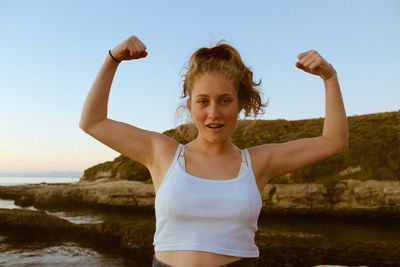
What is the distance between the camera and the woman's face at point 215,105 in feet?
6.98

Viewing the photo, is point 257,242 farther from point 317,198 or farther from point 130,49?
point 130,49

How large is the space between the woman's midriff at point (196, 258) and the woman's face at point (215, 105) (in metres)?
0.60

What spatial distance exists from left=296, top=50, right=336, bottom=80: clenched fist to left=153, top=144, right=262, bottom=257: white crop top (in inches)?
28.8

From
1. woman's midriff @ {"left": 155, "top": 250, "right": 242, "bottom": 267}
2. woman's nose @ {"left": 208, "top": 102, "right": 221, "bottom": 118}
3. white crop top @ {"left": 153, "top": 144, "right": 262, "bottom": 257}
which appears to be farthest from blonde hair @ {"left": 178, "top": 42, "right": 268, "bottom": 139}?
woman's midriff @ {"left": 155, "top": 250, "right": 242, "bottom": 267}

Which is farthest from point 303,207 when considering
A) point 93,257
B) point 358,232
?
point 93,257

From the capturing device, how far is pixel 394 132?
25219mm

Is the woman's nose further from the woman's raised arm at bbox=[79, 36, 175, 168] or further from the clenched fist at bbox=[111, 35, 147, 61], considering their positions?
the clenched fist at bbox=[111, 35, 147, 61]

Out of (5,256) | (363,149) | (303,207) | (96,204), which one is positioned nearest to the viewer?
(5,256)

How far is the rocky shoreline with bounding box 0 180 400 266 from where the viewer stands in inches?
418

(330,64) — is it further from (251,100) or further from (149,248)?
(149,248)

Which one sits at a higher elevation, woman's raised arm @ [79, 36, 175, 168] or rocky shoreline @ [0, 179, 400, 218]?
woman's raised arm @ [79, 36, 175, 168]

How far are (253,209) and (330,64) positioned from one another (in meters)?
0.91

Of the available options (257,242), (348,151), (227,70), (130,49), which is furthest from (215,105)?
(348,151)

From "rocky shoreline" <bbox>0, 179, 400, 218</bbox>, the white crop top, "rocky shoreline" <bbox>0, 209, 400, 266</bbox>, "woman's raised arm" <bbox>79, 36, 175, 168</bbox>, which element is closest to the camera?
the white crop top
